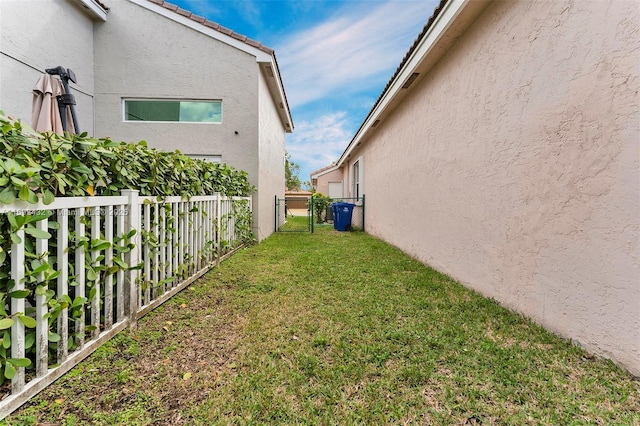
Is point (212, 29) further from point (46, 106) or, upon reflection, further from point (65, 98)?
point (46, 106)

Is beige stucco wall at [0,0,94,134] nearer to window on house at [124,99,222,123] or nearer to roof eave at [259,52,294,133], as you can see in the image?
window on house at [124,99,222,123]

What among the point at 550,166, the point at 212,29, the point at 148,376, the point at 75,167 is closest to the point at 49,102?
the point at 75,167

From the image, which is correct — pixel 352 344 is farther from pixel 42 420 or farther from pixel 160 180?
pixel 160 180

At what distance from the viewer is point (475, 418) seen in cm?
153

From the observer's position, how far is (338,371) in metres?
1.95

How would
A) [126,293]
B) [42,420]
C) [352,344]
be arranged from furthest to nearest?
1. [126,293]
2. [352,344]
3. [42,420]

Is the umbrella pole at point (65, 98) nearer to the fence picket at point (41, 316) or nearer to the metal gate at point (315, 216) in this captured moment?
the fence picket at point (41, 316)

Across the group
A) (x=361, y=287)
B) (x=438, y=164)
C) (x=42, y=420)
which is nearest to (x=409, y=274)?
(x=361, y=287)

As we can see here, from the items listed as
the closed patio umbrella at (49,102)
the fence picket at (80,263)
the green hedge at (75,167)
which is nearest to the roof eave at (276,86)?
the closed patio umbrella at (49,102)

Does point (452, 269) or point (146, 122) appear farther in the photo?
point (146, 122)

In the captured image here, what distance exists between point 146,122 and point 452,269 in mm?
8179

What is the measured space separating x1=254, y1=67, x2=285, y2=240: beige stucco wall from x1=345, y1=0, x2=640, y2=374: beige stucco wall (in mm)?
4951

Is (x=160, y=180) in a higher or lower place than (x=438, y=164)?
lower

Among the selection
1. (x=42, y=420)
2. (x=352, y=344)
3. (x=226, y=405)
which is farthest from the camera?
(x=352, y=344)
